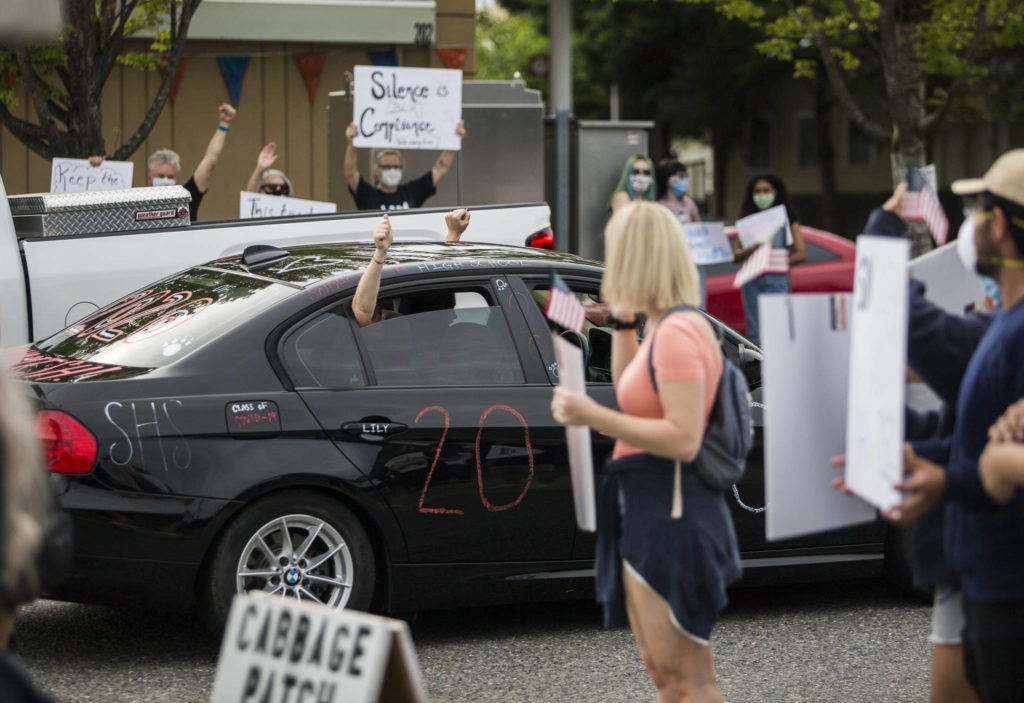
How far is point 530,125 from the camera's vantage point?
42.5 ft

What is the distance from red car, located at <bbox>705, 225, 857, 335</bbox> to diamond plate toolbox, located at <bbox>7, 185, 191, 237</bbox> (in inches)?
249

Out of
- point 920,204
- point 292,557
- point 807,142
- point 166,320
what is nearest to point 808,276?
point 166,320

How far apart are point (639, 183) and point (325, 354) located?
22.4 ft

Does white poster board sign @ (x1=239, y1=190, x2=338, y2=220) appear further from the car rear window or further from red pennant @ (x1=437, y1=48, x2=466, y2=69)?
red pennant @ (x1=437, y1=48, x2=466, y2=69)

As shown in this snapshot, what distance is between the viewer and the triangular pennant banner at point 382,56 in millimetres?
16531

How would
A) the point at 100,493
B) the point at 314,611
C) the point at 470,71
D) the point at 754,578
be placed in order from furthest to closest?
the point at 470,71, the point at 754,578, the point at 100,493, the point at 314,611

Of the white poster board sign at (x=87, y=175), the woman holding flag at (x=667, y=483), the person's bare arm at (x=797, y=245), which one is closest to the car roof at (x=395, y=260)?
the woman holding flag at (x=667, y=483)

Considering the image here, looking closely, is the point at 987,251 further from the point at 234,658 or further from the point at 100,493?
the point at 100,493

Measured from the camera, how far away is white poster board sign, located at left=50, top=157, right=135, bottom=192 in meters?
10.2

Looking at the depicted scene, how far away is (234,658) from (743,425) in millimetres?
1537

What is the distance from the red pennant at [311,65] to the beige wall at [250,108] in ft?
0.23

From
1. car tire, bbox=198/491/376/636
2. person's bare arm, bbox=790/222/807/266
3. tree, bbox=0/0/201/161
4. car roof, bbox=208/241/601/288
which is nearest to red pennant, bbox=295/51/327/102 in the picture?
tree, bbox=0/0/201/161

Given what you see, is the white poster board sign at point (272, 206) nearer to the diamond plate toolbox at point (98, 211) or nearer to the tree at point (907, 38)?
the diamond plate toolbox at point (98, 211)

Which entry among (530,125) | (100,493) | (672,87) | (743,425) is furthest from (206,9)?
(672,87)
